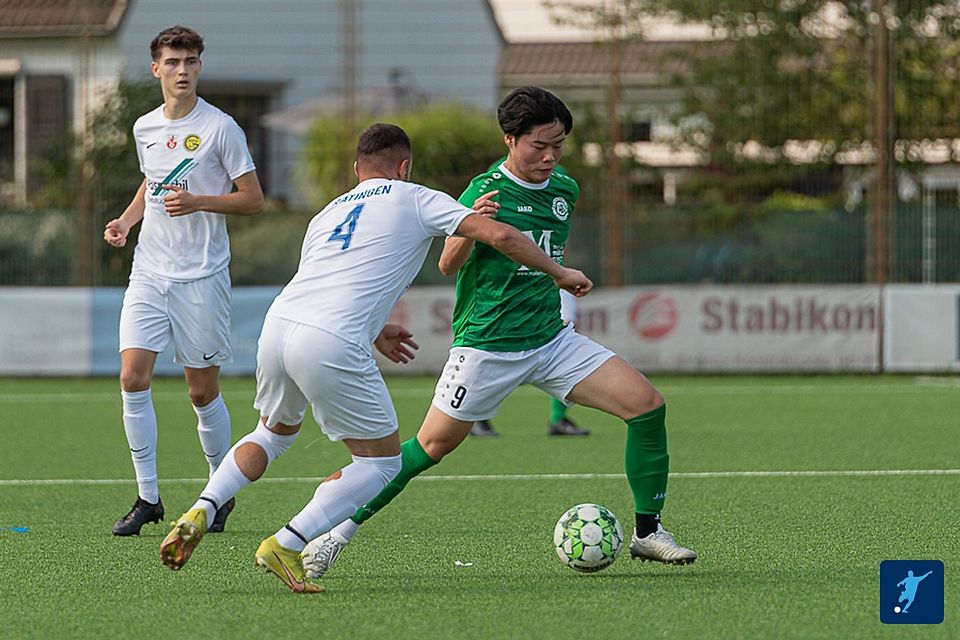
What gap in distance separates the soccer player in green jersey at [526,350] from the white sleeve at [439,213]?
407 mm

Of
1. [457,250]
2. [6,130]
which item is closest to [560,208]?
[457,250]

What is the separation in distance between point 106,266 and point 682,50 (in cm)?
620

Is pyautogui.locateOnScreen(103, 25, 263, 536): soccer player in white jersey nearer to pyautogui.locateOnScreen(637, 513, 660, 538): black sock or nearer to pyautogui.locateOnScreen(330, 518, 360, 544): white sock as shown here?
pyautogui.locateOnScreen(330, 518, 360, 544): white sock

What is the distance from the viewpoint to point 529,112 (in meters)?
6.09

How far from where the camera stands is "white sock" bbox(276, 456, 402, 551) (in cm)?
556

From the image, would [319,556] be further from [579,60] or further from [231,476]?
[579,60]

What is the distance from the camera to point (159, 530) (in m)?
7.25

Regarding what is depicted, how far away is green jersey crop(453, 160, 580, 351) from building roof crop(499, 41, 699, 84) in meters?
11.5

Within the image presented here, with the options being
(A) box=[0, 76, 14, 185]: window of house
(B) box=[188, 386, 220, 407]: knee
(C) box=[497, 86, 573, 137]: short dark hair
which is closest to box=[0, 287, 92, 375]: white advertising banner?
(A) box=[0, 76, 14, 185]: window of house

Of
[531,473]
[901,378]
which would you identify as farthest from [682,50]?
[531,473]

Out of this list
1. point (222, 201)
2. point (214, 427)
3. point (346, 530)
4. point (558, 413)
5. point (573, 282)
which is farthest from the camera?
point (558, 413)

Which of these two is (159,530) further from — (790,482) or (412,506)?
(790,482)

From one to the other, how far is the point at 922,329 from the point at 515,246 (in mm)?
11901

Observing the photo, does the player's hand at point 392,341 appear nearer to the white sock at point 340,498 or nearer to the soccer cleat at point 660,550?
the white sock at point 340,498
